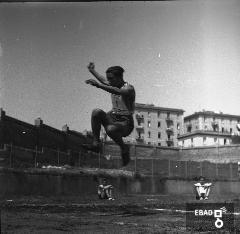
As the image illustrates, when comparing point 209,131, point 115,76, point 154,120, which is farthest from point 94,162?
point 209,131

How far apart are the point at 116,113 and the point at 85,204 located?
3.81 m

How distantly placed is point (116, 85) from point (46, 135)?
2760 cm

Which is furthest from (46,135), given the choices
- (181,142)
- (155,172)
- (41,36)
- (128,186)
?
(181,142)

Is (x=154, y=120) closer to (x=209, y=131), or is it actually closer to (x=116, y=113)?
(x=116, y=113)

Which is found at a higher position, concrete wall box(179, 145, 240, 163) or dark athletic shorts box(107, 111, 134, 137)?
concrete wall box(179, 145, 240, 163)

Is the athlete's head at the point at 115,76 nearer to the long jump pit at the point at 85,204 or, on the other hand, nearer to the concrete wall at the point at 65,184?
the long jump pit at the point at 85,204

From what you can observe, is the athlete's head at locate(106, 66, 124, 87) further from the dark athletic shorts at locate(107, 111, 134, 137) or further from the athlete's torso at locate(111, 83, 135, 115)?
the dark athletic shorts at locate(107, 111, 134, 137)

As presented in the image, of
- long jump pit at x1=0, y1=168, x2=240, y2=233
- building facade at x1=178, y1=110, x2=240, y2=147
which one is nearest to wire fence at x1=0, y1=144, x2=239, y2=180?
long jump pit at x1=0, y1=168, x2=240, y2=233

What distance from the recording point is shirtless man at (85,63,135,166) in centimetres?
502

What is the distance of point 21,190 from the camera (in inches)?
606

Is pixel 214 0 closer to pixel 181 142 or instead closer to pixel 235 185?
pixel 235 185

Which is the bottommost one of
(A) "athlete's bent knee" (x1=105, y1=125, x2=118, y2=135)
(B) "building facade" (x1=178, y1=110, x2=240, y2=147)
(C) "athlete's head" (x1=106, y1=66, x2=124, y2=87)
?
(A) "athlete's bent knee" (x1=105, y1=125, x2=118, y2=135)

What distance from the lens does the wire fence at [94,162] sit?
21766mm

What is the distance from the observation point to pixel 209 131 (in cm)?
6688
